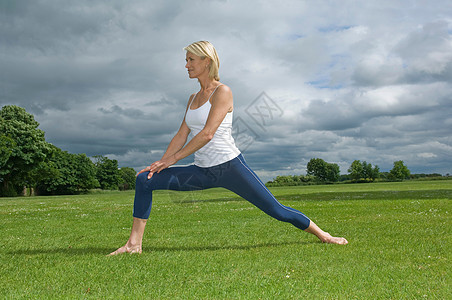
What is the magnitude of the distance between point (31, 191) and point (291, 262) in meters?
77.2

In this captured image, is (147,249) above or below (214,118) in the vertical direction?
below

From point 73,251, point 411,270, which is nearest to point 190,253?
point 73,251

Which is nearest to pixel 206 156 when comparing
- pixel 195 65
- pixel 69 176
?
pixel 195 65

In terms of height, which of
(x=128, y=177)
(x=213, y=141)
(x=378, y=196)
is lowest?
(x=378, y=196)

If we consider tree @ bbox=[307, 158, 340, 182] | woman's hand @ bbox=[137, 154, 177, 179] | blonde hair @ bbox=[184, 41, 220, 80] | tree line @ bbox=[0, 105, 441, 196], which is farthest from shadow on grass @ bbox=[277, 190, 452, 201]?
tree @ bbox=[307, 158, 340, 182]

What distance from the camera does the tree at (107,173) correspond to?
10088 centimetres

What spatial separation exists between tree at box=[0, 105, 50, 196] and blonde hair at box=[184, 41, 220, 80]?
53313 mm

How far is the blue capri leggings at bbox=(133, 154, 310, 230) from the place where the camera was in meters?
5.77

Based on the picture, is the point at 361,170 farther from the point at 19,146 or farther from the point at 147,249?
the point at 147,249

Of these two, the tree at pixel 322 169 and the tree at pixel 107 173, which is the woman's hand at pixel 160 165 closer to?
the tree at pixel 107 173

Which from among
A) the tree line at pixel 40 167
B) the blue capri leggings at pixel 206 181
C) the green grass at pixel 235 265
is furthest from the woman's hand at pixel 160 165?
the tree line at pixel 40 167

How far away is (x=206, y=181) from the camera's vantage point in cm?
587

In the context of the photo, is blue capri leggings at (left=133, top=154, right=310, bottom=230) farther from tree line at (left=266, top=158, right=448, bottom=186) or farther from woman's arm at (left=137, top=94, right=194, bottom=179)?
tree line at (left=266, top=158, right=448, bottom=186)

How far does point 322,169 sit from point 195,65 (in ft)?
474
